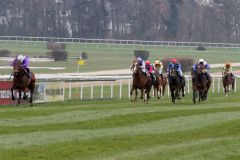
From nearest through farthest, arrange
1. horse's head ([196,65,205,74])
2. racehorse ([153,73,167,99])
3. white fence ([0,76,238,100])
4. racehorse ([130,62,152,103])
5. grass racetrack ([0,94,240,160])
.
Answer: grass racetrack ([0,94,240,160])
racehorse ([130,62,152,103])
horse's head ([196,65,205,74])
white fence ([0,76,238,100])
racehorse ([153,73,167,99])

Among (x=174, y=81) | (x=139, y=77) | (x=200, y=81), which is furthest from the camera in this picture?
(x=200, y=81)

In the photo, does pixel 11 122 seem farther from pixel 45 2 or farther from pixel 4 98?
pixel 45 2

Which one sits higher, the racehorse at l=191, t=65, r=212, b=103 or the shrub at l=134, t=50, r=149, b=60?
the shrub at l=134, t=50, r=149, b=60

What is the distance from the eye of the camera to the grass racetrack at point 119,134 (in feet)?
44.8

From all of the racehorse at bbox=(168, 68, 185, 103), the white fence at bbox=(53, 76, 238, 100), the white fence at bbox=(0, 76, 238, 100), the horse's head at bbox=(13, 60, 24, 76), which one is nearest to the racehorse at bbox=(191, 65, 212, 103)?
the racehorse at bbox=(168, 68, 185, 103)

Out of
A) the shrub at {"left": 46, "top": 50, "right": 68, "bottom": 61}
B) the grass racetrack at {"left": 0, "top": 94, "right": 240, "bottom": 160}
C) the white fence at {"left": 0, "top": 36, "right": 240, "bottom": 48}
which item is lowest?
the grass racetrack at {"left": 0, "top": 94, "right": 240, "bottom": 160}

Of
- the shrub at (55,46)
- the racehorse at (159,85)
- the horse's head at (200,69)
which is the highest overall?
the shrub at (55,46)

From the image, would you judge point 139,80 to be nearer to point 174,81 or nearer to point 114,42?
point 174,81

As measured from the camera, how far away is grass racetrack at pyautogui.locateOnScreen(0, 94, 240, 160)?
13641 mm

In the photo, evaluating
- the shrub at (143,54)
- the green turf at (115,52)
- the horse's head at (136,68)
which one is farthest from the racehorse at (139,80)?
the shrub at (143,54)

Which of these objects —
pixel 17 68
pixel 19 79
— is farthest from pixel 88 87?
pixel 17 68

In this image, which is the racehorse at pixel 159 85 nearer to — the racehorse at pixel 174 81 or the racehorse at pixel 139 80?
the racehorse at pixel 174 81

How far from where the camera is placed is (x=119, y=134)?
16.1 meters

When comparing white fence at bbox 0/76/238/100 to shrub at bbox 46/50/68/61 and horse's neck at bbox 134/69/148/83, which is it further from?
shrub at bbox 46/50/68/61
